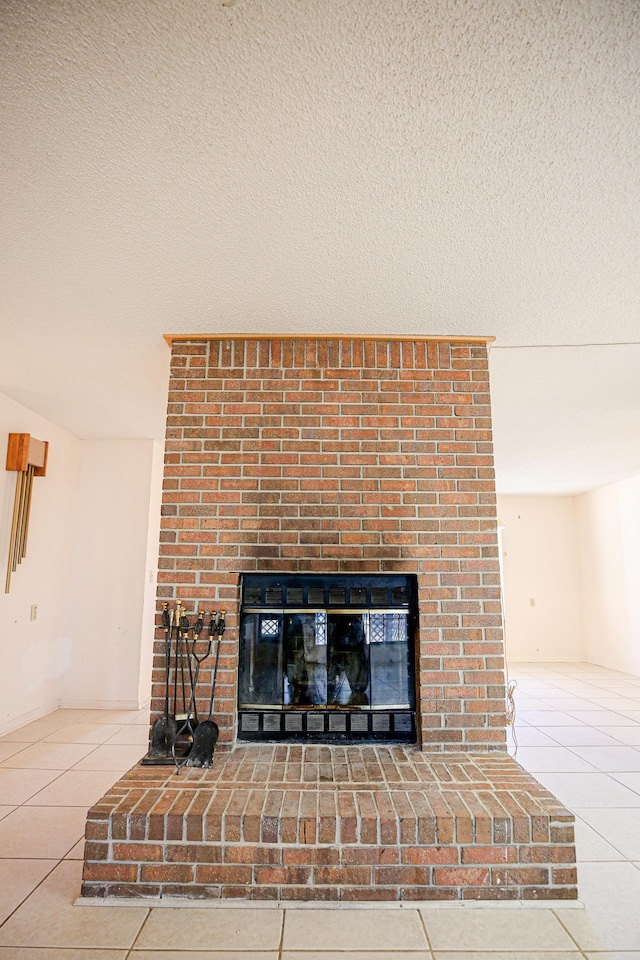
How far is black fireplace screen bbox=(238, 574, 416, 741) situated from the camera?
263 centimetres

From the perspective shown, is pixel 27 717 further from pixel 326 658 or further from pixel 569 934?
pixel 569 934

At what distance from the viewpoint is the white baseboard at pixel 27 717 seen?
12.6 feet

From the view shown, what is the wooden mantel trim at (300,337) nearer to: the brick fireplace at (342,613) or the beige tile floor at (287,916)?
the brick fireplace at (342,613)

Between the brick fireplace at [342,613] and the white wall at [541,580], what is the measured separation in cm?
513

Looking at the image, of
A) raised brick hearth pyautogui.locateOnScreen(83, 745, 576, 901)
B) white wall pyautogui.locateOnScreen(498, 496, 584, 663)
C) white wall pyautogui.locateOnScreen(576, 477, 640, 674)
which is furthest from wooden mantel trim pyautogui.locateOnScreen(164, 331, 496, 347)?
white wall pyautogui.locateOnScreen(498, 496, 584, 663)

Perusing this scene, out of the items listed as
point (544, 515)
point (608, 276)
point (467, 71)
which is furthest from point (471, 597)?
point (544, 515)

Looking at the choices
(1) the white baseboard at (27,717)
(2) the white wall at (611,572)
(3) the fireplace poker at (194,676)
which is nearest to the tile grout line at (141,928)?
(3) the fireplace poker at (194,676)

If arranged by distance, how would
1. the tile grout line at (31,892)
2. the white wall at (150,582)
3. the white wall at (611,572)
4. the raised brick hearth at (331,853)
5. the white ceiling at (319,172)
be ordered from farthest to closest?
the white wall at (611,572) < the white wall at (150,582) < the raised brick hearth at (331,853) < the tile grout line at (31,892) < the white ceiling at (319,172)

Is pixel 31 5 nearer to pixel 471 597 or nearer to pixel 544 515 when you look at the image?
pixel 471 597

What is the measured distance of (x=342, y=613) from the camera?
8.86ft

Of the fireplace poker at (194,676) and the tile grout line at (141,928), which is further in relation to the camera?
the fireplace poker at (194,676)

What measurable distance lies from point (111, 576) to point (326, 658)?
277 cm

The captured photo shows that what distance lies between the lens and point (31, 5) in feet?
Result: 4.04

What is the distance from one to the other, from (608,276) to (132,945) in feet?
9.61
